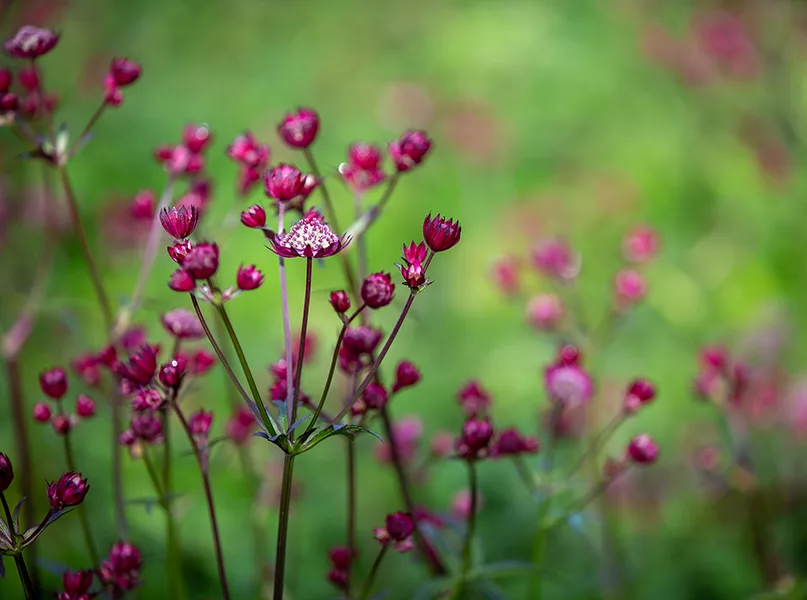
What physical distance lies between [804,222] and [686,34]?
1486 millimetres

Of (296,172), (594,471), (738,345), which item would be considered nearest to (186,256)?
(296,172)

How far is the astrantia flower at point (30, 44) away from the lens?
103cm

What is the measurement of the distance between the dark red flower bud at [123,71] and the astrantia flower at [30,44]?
0.32 ft

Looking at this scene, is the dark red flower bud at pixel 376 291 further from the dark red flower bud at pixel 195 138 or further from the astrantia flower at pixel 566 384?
the dark red flower bud at pixel 195 138

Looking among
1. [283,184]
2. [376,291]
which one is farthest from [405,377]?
[283,184]

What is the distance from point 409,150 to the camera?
1.04 metres

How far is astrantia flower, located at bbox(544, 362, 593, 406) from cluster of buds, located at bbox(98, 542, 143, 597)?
60 cm

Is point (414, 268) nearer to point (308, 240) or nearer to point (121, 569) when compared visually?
point (308, 240)

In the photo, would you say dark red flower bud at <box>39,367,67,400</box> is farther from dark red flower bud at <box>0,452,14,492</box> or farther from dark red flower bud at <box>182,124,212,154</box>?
dark red flower bud at <box>182,124,212,154</box>

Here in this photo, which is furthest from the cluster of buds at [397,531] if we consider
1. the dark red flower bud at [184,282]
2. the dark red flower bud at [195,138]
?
the dark red flower bud at [195,138]

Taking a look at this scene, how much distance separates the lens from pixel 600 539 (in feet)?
5.25

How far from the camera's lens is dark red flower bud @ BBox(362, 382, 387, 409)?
38.3 inches

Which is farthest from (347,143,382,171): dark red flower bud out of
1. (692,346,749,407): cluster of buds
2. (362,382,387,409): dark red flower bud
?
(692,346,749,407): cluster of buds

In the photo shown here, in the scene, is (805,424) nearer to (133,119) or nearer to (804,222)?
(804,222)
